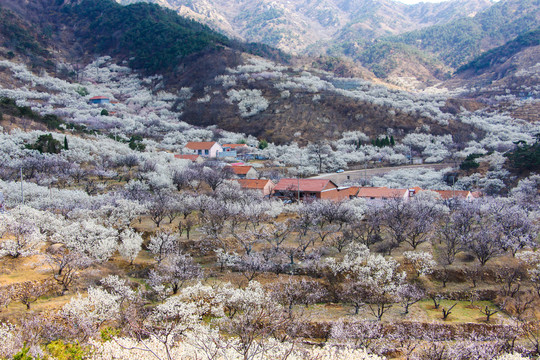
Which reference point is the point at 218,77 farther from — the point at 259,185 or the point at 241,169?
the point at 259,185

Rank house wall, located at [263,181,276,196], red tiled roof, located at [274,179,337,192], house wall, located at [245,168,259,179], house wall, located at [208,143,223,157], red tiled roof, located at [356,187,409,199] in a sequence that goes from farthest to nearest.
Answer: house wall, located at [208,143,223,157], house wall, located at [245,168,259,179], house wall, located at [263,181,276,196], red tiled roof, located at [274,179,337,192], red tiled roof, located at [356,187,409,199]

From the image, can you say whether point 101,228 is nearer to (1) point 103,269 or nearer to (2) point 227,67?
(1) point 103,269

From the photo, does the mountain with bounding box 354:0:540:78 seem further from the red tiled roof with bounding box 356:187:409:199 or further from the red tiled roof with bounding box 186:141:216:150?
the red tiled roof with bounding box 356:187:409:199

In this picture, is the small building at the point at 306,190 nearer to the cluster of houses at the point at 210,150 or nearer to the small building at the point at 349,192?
the small building at the point at 349,192

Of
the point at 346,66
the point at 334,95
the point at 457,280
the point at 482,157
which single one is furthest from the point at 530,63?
the point at 457,280

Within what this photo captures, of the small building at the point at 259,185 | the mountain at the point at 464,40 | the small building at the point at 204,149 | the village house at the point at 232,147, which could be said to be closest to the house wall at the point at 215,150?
the small building at the point at 204,149

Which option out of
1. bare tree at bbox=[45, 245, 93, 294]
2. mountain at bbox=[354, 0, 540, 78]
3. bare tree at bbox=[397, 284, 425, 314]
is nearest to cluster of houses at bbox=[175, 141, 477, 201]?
bare tree at bbox=[397, 284, 425, 314]

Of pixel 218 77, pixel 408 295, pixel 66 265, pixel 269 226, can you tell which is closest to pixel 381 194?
pixel 269 226
